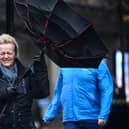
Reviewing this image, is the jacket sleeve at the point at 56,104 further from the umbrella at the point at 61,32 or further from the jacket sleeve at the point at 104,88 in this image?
the umbrella at the point at 61,32

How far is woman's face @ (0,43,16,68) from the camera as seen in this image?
242 inches

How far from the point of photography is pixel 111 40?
24.7 m

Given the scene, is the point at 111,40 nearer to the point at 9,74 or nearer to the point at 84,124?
the point at 84,124

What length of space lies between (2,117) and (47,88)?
507 millimetres

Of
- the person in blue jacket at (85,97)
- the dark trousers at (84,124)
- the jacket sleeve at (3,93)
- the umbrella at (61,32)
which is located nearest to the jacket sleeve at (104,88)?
the person in blue jacket at (85,97)

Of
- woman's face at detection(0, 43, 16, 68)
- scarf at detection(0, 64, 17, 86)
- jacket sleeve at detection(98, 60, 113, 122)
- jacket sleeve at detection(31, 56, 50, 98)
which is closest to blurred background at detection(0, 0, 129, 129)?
woman's face at detection(0, 43, 16, 68)

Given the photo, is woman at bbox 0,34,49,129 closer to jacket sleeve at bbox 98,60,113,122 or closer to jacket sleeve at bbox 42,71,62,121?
jacket sleeve at bbox 98,60,113,122

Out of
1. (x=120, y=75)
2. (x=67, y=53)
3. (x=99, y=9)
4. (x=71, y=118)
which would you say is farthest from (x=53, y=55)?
(x=99, y=9)

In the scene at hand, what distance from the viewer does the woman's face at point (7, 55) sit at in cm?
614

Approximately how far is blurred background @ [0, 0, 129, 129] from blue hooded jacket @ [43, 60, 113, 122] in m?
0.98

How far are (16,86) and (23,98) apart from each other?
13 cm

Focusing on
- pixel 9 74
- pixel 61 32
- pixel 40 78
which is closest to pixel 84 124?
pixel 40 78

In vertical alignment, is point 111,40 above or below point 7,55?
above

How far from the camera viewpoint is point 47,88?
20.1 ft
